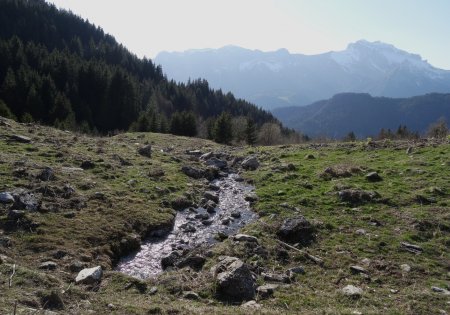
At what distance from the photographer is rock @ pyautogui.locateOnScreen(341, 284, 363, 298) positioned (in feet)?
39.5

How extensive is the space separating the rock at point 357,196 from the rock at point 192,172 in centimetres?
1114

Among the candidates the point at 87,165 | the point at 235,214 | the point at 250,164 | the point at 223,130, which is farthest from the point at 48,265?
the point at 223,130

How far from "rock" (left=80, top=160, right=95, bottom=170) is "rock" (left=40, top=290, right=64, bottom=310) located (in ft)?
48.9

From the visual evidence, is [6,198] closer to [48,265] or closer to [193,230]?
[48,265]

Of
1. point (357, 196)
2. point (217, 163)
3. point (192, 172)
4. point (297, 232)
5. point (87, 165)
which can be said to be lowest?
point (297, 232)

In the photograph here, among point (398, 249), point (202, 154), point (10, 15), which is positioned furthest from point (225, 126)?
point (10, 15)

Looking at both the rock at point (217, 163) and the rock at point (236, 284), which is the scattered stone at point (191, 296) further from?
the rock at point (217, 163)

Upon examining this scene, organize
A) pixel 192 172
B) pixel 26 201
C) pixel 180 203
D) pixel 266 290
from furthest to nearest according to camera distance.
Result: pixel 192 172, pixel 180 203, pixel 26 201, pixel 266 290

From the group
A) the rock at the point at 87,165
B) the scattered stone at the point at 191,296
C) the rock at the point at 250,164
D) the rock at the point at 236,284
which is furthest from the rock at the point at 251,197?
the scattered stone at the point at 191,296

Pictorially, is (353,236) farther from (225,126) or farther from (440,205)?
(225,126)

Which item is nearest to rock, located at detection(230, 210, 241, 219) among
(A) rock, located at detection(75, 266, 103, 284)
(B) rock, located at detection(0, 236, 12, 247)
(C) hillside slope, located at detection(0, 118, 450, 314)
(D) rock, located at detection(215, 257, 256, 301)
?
(C) hillside slope, located at detection(0, 118, 450, 314)

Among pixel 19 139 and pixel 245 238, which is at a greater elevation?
pixel 19 139

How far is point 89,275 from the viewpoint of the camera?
12375 mm

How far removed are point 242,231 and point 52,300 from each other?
9.29 m
